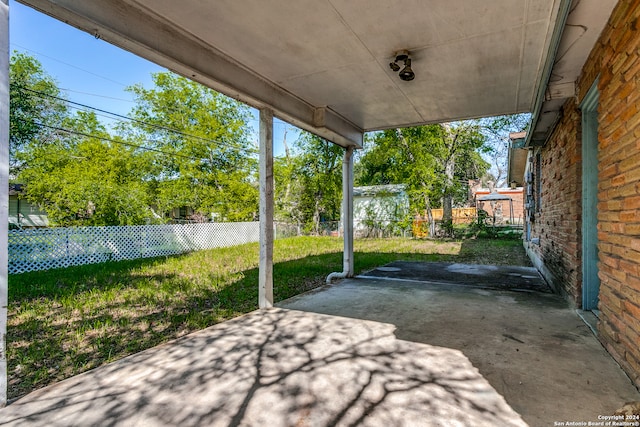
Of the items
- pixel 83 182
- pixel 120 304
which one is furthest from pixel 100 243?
pixel 120 304

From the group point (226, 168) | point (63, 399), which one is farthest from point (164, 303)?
point (226, 168)

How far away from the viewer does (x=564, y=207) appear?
13.7 ft

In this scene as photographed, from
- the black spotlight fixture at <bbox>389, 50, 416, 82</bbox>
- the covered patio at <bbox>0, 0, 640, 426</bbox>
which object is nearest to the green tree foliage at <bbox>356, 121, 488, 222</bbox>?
the covered patio at <bbox>0, 0, 640, 426</bbox>

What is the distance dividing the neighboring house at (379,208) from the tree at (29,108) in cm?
1436

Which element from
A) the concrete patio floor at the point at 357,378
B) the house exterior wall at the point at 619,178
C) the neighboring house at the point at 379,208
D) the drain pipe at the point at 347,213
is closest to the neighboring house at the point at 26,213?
the neighboring house at the point at 379,208

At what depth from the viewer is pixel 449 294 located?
15.3ft

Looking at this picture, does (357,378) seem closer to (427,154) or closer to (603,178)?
(603,178)

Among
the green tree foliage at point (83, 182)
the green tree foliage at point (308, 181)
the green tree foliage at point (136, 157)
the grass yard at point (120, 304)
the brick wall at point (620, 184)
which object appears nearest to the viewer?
the brick wall at point (620, 184)

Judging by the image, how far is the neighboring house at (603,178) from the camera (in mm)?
2111

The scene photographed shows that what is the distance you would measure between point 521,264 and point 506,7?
6702mm

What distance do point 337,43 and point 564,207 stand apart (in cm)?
355

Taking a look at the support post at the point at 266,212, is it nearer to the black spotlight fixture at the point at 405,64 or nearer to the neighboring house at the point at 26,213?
the black spotlight fixture at the point at 405,64

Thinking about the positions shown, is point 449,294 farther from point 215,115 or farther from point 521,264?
point 215,115

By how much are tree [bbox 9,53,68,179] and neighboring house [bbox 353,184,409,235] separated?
1436cm
